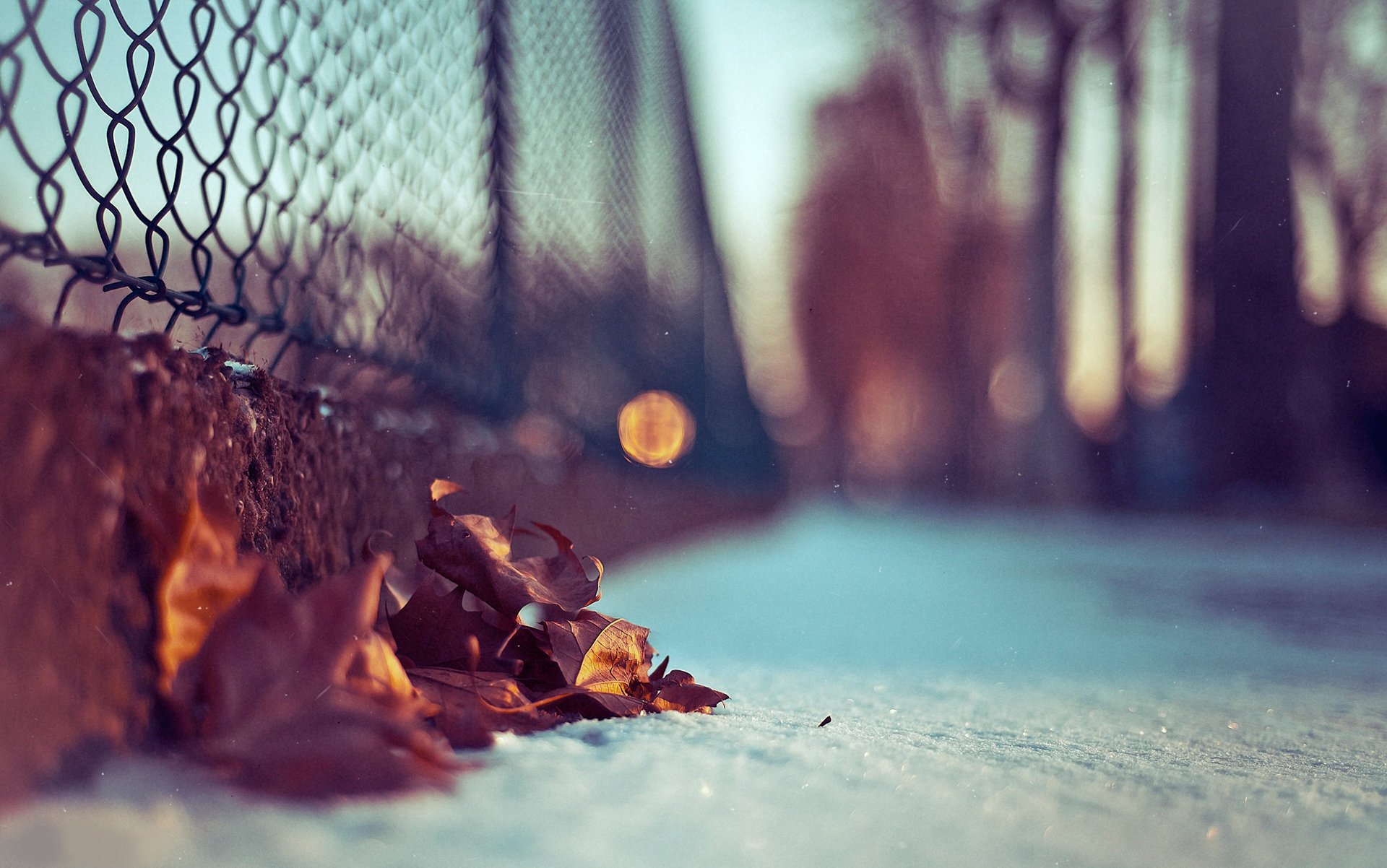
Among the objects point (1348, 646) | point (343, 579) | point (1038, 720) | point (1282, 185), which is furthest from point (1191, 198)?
point (343, 579)

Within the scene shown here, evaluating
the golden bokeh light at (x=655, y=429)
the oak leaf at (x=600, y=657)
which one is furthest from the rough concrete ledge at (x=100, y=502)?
the golden bokeh light at (x=655, y=429)

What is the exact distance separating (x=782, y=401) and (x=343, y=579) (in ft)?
63.3

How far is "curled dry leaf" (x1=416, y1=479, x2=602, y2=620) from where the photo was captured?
3.36 feet

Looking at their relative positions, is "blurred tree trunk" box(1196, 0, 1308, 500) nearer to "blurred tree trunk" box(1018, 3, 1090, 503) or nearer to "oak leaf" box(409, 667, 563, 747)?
"blurred tree trunk" box(1018, 3, 1090, 503)

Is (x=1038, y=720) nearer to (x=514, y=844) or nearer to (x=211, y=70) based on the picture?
(x=514, y=844)

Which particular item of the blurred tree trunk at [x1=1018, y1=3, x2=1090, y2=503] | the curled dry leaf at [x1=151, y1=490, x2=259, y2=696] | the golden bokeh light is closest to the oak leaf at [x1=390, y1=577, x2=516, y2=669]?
the curled dry leaf at [x1=151, y1=490, x2=259, y2=696]

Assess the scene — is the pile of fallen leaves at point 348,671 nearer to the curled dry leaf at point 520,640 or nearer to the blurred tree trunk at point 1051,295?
the curled dry leaf at point 520,640

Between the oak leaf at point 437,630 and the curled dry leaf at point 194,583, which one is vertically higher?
the curled dry leaf at point 194,583

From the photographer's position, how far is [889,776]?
0.82 m

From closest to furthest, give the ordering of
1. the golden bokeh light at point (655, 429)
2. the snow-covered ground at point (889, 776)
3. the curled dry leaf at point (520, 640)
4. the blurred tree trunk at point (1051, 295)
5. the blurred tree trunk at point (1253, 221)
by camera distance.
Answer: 1. the snow-covered ground at point (889, 776)
2. the curled dry leaf at point (520, 640)
3. the golden bokeh light at point (655, 429)
4. the blurred tree trunk at point (1253, 221)
5. the blurred tree trunk at point (1051, 295)

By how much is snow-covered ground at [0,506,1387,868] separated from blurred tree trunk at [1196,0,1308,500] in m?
8.14

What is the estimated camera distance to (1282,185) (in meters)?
9.65

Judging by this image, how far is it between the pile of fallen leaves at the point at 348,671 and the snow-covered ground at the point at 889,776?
3 centimetres

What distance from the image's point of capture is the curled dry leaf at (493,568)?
3.36 ft
